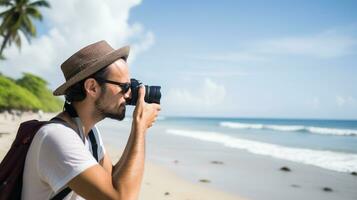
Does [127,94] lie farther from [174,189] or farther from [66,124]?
[174,189]

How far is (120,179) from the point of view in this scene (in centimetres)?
158

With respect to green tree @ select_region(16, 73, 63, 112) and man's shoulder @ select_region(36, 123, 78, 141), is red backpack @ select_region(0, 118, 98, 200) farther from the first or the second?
green tree @ select_region(16, 73, 63, 112)

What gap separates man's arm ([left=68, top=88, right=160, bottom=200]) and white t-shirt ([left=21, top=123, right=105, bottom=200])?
0.13 ft

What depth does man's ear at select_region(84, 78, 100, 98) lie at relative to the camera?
1827mm

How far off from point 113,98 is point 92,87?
12 cm

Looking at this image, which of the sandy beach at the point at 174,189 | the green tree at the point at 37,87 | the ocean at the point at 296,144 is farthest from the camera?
the green tree at the point at 37,87

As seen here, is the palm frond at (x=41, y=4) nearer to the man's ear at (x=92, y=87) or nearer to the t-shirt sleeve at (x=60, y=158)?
the man's ear at (x=92, y=87)

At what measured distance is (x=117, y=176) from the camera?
1588 millimetres

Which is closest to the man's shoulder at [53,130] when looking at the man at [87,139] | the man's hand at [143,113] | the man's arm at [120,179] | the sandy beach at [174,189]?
the man at [87,139]

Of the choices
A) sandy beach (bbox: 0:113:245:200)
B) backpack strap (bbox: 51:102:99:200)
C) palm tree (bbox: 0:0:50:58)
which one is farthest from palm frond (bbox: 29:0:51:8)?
backpack strap (bbox: 51:102:99:200)

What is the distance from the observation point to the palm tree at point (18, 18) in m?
31.7

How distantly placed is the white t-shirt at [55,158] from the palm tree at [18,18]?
3335cm

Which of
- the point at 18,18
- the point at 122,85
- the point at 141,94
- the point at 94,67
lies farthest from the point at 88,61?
the point at 18,18

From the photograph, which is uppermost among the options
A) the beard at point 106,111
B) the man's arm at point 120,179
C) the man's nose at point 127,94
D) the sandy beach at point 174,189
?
the man's nose at point 127,94
